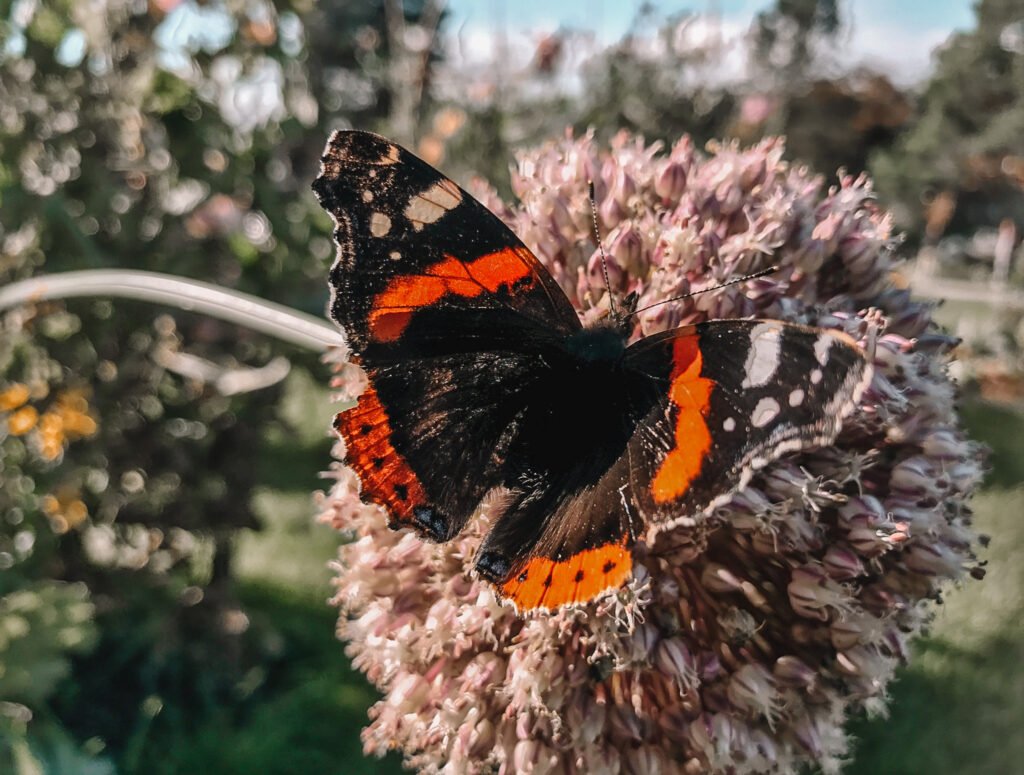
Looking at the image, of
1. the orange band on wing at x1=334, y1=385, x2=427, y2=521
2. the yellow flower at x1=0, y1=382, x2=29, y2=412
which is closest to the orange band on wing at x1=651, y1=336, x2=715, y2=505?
the orange band on wing at x1=334, y1=385, x2=427, y2=521

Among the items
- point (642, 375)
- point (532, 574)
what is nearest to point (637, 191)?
point (642, 375)

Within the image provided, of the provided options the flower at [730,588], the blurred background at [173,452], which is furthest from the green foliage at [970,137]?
the flower at [730,588]

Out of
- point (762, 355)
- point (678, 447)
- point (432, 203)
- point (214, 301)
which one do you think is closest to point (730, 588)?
point (678, 447)

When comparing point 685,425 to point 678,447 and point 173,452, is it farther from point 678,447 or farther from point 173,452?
point 173,452

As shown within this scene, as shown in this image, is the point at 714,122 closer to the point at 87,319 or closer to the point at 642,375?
the point at 87,319

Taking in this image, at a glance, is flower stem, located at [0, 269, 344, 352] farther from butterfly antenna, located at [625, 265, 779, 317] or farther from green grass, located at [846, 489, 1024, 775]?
green grass, located at [846, 489, 1024, 775]
